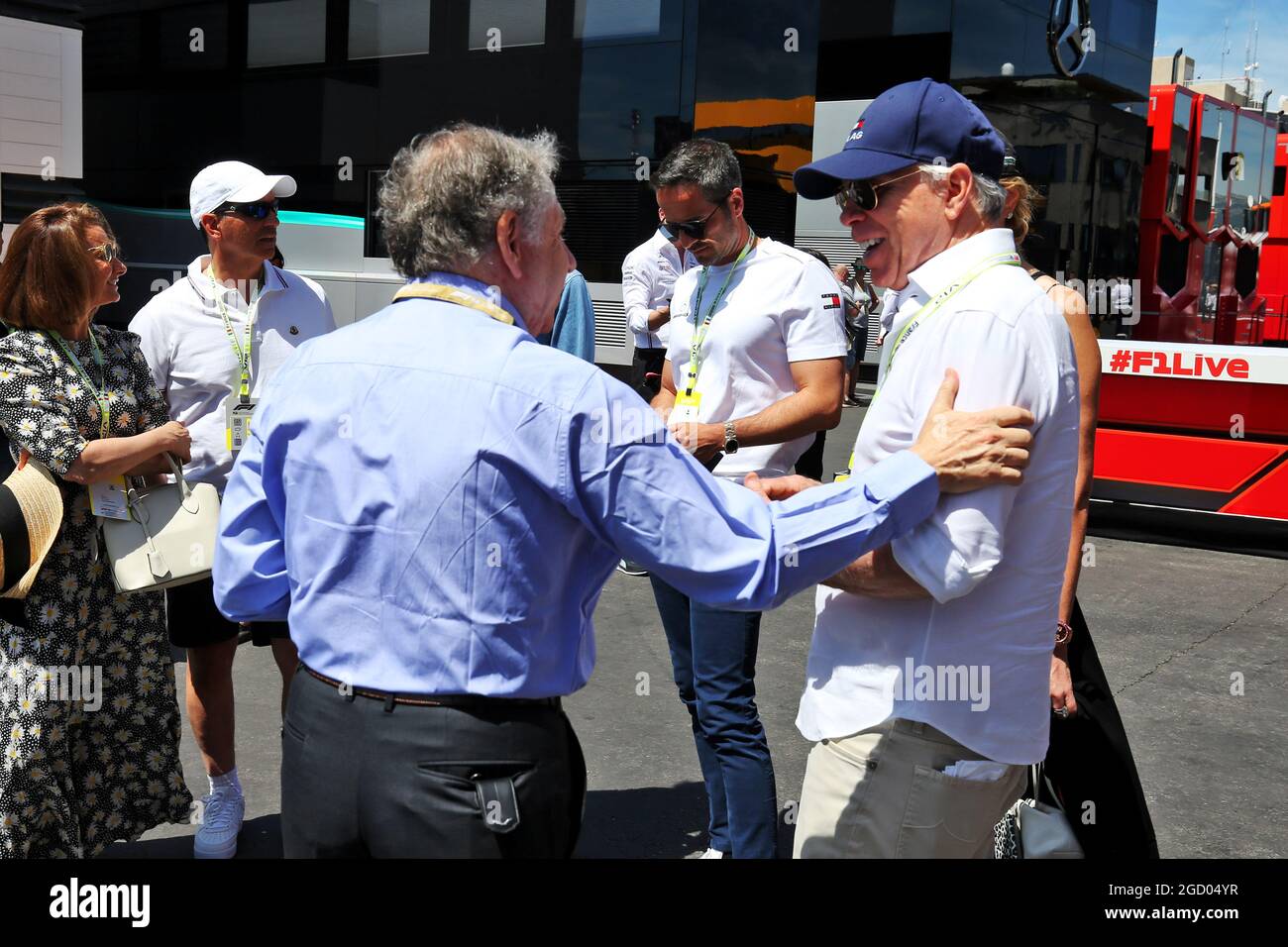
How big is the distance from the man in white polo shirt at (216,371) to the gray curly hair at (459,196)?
2162 mm

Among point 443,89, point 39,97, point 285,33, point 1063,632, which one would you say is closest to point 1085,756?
point 1063,632

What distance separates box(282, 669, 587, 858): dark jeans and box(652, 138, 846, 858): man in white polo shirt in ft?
4.99

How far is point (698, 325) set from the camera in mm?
3656

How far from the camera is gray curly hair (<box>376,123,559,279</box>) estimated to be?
5.74ft

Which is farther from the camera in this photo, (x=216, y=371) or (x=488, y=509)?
(x=216, y=371)

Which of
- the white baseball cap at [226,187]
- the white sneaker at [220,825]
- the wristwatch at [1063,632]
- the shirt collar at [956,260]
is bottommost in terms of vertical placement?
the white sneaker at [220,825]

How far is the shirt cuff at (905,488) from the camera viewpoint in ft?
5.72

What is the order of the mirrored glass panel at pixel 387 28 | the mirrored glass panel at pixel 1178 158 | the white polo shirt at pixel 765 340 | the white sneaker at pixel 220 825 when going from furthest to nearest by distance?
the mirrored glass panel at pixel 387 28 < the mirrored glass panel at pixel 1178 158 < the white sneaker at pixel 220 825 < the white polo shirt at pixel 765 340

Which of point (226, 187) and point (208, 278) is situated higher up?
point (226, 187)

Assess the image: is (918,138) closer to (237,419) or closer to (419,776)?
(419,776)

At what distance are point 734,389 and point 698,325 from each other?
0.81 ft

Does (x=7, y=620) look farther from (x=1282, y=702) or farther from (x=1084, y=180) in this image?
(x=1084, y=180)

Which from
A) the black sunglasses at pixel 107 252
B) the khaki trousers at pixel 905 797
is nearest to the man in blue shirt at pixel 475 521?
the khaki trousers at pixel 905 797

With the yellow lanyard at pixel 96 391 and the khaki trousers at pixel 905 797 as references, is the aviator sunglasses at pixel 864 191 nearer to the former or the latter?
the khaki trousers at pixel 905 797
